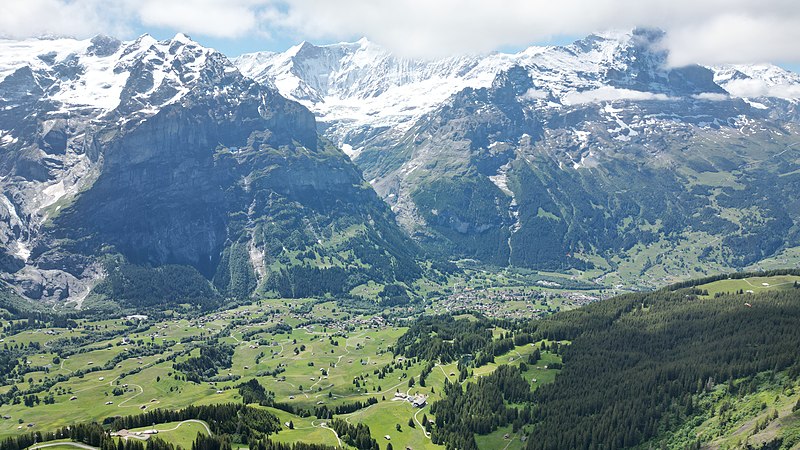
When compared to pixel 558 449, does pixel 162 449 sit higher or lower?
higher

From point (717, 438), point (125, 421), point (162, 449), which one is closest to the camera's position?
point (162, 449)

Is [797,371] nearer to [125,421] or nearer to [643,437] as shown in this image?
[643,437]

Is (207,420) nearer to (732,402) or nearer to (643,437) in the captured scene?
(643,437)

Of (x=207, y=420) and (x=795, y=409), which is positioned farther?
(x=207, y=420)

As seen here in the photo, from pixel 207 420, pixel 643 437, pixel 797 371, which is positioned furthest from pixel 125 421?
pixel 797 371

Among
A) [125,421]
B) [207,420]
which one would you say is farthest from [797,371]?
[125,421]

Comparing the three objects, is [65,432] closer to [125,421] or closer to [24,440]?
A: [24,440]

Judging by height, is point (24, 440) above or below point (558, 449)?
above

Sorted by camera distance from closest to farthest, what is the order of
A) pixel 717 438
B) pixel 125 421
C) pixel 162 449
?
pixel 162 449 → pixel 717 438 → pixel 125 421

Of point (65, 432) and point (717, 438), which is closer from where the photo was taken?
point (65, 432)
